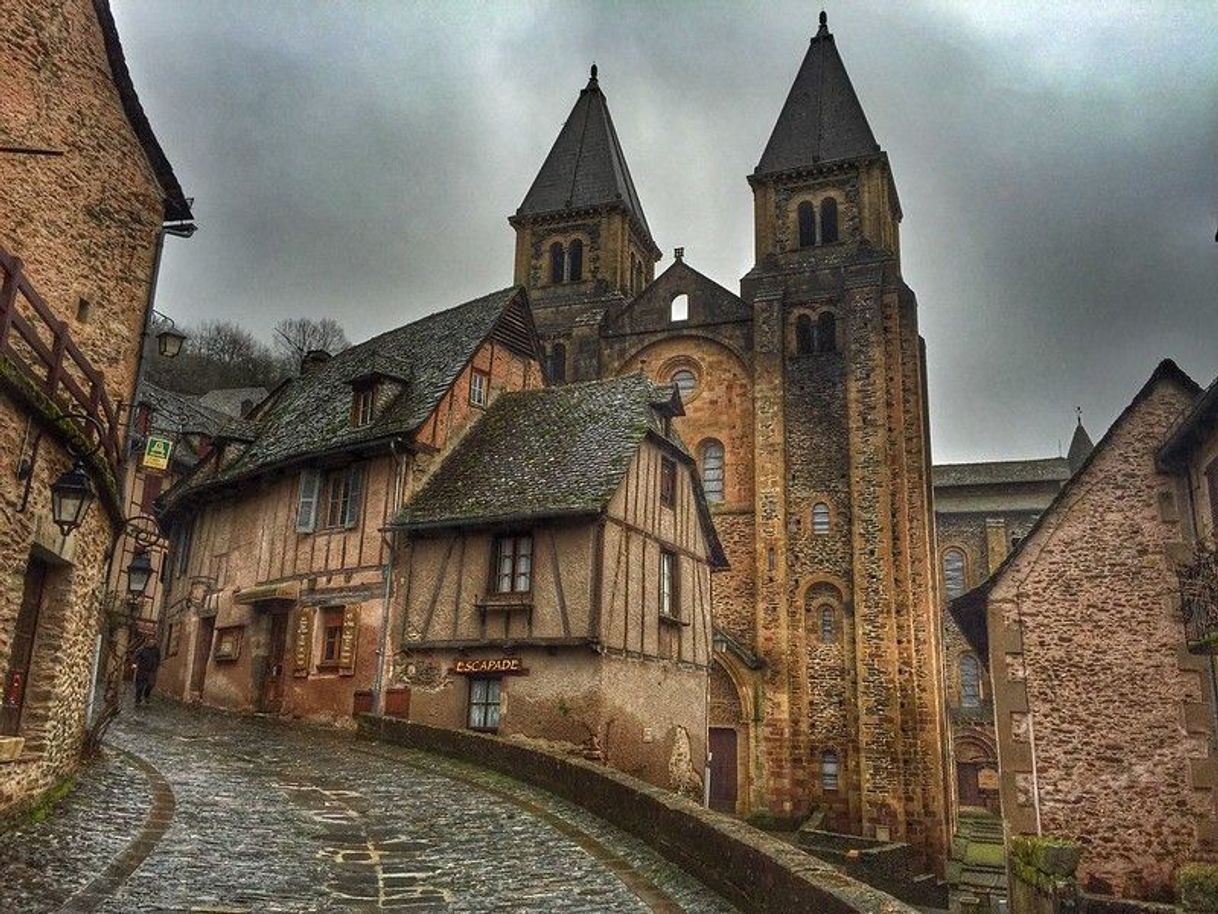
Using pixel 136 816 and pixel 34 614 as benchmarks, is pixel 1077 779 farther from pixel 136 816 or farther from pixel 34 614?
pixel 34 614

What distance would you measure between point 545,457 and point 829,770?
49.1ft

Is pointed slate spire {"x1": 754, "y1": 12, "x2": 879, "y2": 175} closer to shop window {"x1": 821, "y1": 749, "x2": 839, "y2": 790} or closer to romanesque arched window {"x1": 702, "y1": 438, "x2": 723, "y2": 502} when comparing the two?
romanesque arched window {"x1": 702, "y1": 438, "x2": 723, "y2": 502}

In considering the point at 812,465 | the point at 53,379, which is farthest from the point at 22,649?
the point at 812,465

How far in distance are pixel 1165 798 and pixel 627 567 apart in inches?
328

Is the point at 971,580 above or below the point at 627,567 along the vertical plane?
above

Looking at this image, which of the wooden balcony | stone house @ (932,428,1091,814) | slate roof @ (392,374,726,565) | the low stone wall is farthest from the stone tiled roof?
the wooden balcony

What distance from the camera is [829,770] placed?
28.4 metres

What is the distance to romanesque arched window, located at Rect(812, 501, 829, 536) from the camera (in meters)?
30.2

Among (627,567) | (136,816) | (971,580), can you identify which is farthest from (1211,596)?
(971,580)

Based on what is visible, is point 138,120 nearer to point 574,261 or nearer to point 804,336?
point 804,336

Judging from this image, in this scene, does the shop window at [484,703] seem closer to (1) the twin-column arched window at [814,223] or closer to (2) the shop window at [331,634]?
(2) the shop window at [331,634]

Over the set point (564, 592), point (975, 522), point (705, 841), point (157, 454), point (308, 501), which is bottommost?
point (705, 841)

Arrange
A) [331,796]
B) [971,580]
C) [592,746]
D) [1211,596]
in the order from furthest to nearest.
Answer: [971,580]
[592,746]
[1211,596]
[331,796]

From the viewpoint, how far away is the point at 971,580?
1730 inches
